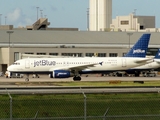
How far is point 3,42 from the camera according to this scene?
127562 millimetres

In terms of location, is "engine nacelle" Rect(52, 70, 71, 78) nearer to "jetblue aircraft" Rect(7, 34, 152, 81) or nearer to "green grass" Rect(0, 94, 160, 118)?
"jetblue aircraft" Rect(7, 34, 152, 81)

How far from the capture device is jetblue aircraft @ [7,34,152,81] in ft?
248

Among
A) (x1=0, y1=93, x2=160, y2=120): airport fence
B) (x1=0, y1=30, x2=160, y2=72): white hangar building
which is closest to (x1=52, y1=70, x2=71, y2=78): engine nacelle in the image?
(x1=0, y1=30, x2=160, y2=72): white hangar building

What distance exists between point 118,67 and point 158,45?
64.0 m

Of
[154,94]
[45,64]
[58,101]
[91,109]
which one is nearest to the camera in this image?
[91,109]

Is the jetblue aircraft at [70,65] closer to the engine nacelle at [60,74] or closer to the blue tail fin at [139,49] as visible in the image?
the engine nacelle at [60,74]

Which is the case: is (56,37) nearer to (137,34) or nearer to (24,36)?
(24,36)

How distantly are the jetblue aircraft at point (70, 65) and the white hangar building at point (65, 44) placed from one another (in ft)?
101

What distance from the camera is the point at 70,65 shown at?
77375 mm

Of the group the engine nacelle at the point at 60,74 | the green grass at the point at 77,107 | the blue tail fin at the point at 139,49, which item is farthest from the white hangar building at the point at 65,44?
the green grass at the point at 77,107

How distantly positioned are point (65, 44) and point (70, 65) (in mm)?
56242

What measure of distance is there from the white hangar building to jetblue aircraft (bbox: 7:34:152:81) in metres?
30.8

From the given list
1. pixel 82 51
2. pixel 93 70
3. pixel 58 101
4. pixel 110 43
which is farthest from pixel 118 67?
pixel 110 43

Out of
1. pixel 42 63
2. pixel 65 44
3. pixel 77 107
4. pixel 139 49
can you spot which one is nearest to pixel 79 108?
pixel 77 107
